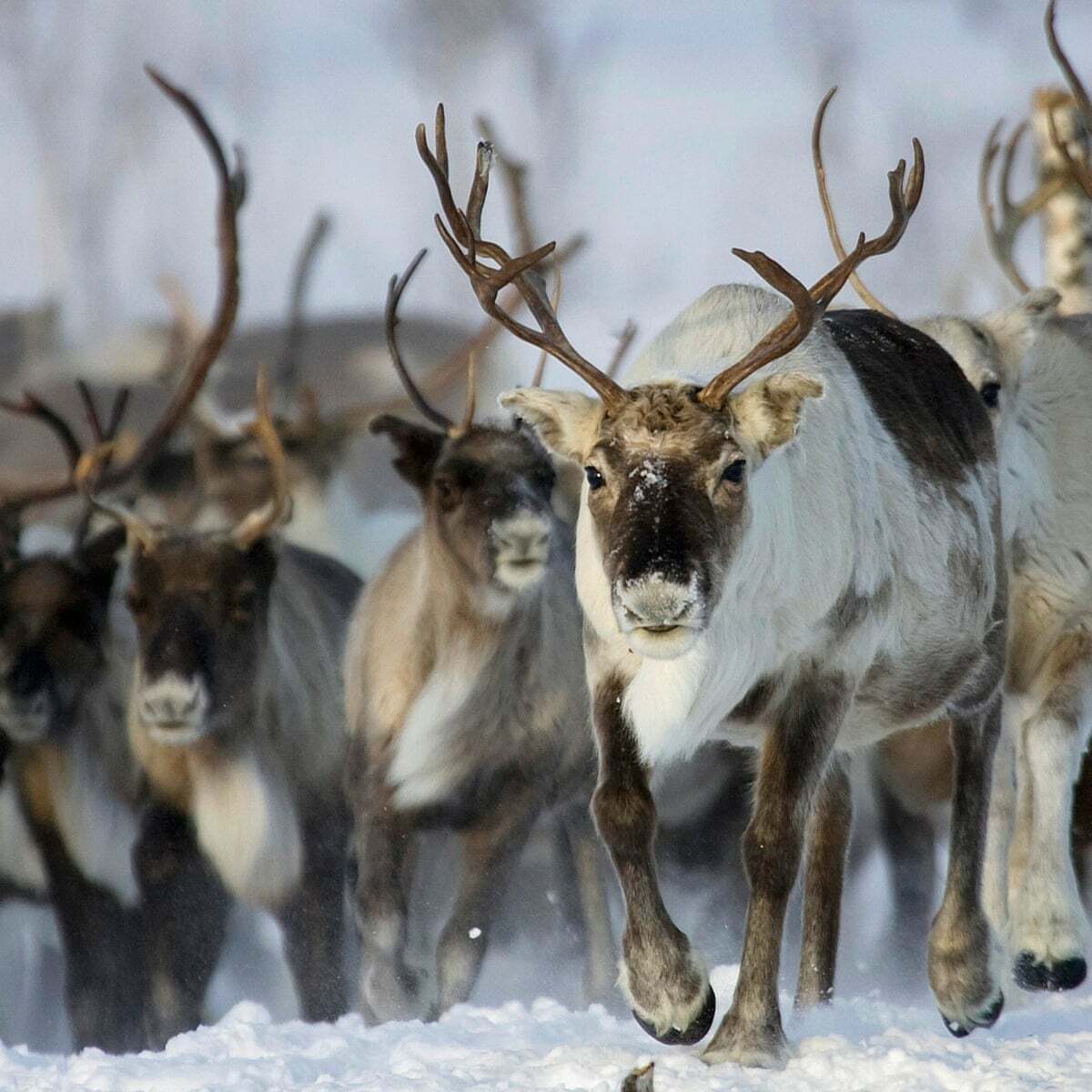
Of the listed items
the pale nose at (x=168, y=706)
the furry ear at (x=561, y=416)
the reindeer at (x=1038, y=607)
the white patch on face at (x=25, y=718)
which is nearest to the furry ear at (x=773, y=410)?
the furry ear at (x=561, y=416)

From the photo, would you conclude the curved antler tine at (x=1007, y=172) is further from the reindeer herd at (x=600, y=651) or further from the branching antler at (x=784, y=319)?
the branching antler at (x=784, y=319)

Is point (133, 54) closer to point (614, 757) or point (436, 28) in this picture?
point (436, 28)

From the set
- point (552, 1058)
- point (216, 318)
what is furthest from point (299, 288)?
point (552, 1058)

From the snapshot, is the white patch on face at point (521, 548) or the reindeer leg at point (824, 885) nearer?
the reindeer leg at point (824, 885)

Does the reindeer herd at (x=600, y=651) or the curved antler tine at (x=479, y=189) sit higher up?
the curved antler tine at (x=479, y=189)

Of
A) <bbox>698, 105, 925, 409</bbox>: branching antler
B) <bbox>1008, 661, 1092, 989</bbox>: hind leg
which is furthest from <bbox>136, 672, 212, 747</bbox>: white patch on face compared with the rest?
<bbox>698, 105, 925, 409</bbox>: branching antler

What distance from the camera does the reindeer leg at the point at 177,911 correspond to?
810 centimetres

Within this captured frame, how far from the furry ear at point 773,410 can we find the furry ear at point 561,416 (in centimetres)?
32

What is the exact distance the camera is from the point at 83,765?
29.1 ft

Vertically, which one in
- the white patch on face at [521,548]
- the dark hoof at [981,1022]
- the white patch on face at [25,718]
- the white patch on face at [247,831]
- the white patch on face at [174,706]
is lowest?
the white patch on face at [247,831]

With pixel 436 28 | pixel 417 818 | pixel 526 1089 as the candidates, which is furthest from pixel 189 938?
pixel 436 28

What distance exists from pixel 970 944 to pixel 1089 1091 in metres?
1.24

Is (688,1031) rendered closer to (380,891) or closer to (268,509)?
(380,891)

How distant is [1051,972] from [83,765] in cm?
409
